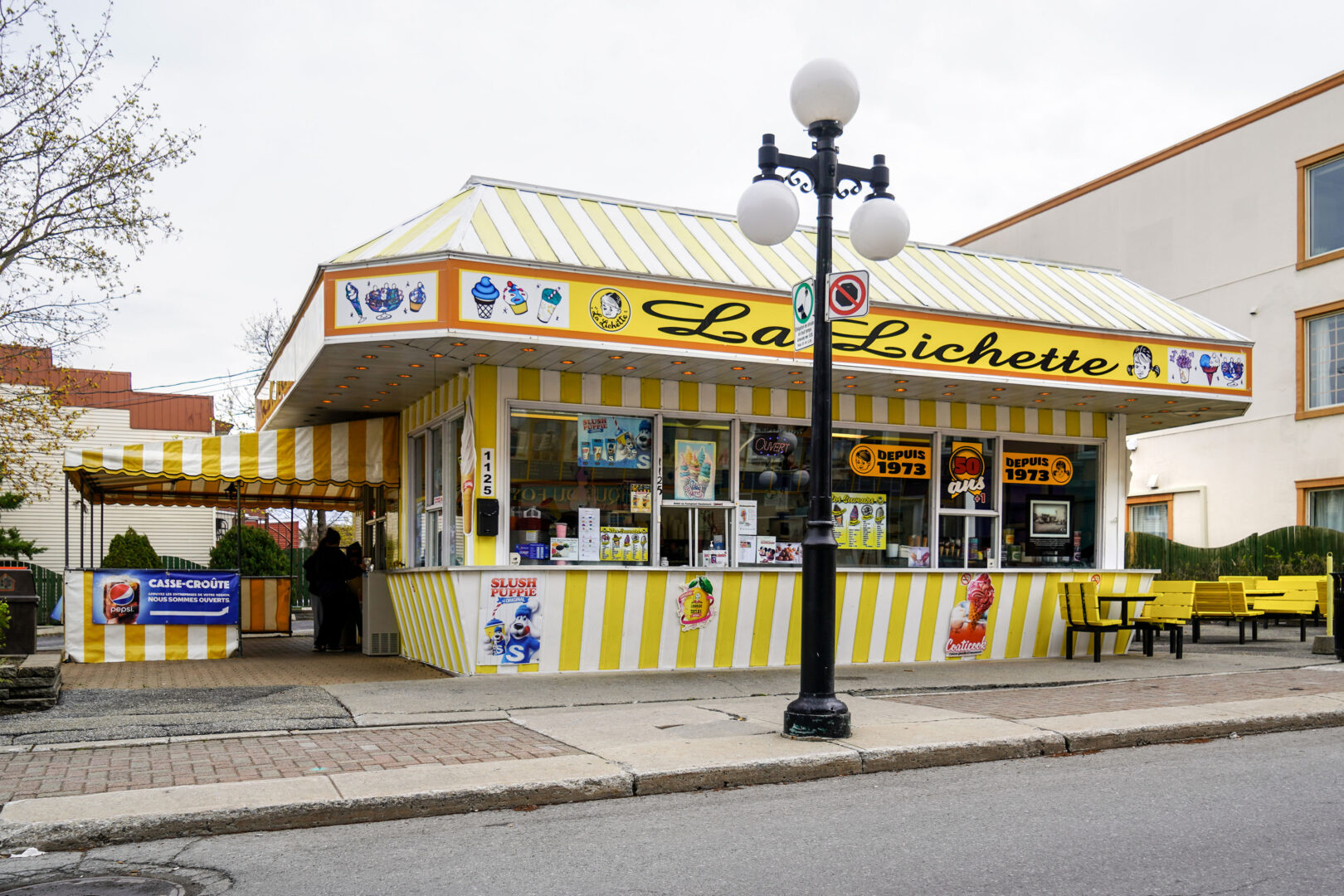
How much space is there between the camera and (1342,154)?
2398 centimetres

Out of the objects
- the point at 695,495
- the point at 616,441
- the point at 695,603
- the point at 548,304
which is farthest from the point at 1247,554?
the point at 548,304

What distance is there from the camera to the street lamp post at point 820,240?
26.3 feet

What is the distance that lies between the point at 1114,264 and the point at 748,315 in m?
22.1

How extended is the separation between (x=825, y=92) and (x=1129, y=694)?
6.25 m

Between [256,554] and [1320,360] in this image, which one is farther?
[256,554]

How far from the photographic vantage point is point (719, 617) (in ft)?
40.2

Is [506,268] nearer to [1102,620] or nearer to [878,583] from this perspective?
[878,583]

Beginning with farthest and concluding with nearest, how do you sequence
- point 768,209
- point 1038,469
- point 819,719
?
point 1038,469, point 768,209, point 819,719

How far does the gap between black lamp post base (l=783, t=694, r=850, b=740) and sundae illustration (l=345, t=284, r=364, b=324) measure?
5169mm

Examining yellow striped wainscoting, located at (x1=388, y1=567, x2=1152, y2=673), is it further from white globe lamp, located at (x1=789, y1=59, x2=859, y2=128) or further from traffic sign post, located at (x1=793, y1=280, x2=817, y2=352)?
white globe lamp, located at (x1=789, y1=59, x2=859, y2=128)

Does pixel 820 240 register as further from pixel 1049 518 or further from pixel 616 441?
pixel 1049 518

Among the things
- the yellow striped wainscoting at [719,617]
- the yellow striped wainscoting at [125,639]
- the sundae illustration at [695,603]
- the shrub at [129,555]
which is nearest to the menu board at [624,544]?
the yellow striped wainscoting at [719,617]

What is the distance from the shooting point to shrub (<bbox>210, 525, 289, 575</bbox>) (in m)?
24.8

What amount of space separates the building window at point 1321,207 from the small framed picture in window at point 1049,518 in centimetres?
1398
